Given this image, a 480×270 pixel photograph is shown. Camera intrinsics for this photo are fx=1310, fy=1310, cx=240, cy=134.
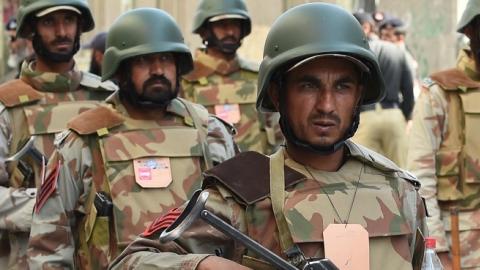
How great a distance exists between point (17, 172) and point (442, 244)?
2249 millimetres

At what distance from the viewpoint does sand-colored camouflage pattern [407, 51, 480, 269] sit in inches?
250

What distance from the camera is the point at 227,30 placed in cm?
910

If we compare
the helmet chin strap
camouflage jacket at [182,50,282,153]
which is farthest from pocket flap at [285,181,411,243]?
camouflage jacket at [182,50,282,153]

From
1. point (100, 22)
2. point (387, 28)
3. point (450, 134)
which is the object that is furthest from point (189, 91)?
point (100, 22)

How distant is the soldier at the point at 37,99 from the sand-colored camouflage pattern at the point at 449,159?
1.86 m

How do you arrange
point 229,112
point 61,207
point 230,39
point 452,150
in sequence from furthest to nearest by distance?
1. point 230,39
2. point 229,112
3. point 452,150
4. point 61,207

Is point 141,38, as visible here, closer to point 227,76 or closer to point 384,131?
point 227,76

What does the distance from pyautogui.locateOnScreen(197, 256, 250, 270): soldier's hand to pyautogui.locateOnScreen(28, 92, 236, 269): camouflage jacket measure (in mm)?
2067

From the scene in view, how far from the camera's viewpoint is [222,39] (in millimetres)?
9086

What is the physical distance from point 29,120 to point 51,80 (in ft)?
1.20

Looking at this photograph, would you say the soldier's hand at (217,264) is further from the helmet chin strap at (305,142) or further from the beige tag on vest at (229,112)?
the beige tag on vest at (229,112)

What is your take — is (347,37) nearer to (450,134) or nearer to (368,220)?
(368,220)

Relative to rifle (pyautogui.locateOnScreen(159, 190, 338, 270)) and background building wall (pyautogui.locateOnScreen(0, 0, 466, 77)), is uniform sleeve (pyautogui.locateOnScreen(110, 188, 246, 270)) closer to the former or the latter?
rifle (pyautogui.locateOnScreen(159, 190, 338, 270))

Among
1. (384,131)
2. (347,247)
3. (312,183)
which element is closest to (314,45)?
(312,183)
